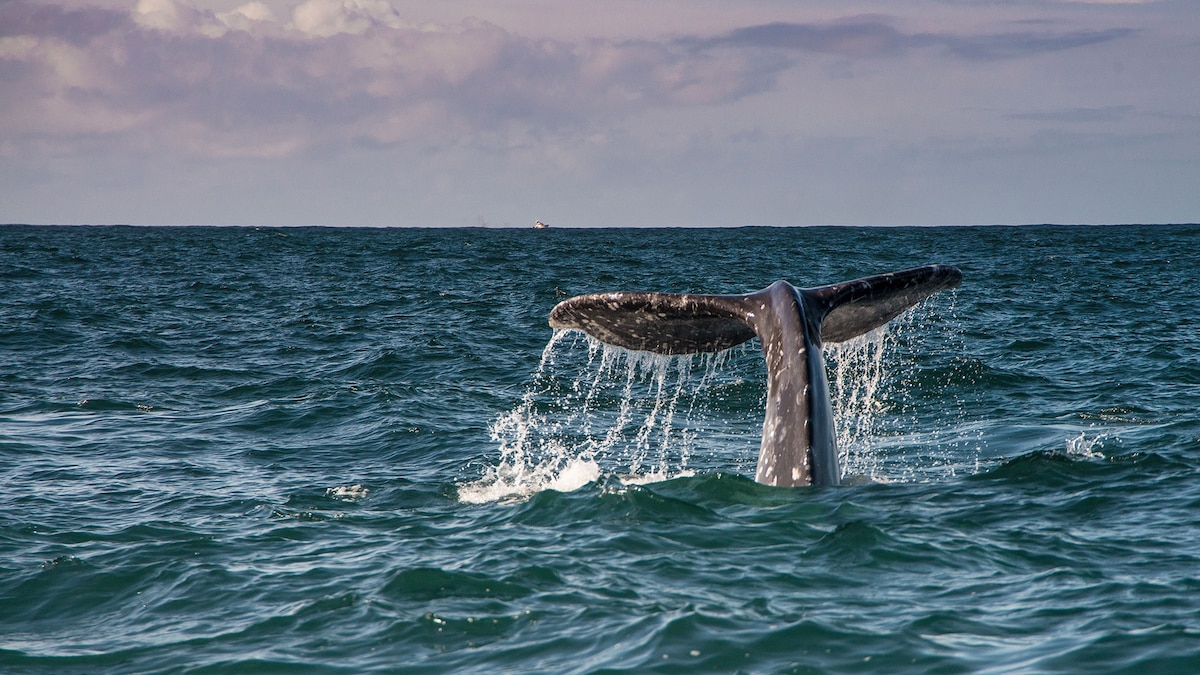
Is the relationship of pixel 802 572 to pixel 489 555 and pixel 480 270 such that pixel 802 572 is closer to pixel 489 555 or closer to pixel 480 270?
pixel 489 555

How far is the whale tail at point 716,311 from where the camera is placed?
1038 cm

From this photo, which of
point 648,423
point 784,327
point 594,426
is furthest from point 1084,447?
point 594,426

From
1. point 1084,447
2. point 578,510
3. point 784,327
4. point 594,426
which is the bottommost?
Result: point 594,426

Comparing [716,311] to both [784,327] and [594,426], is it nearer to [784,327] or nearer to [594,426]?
[784,327]

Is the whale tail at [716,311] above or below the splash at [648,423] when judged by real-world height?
above

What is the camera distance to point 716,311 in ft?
34.6

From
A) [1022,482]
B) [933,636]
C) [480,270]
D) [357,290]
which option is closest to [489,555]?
[933,636]

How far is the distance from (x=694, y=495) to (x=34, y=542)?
5.71 m

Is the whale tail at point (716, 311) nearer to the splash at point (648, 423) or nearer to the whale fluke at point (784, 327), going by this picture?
the whale fluke at point (784, 327)

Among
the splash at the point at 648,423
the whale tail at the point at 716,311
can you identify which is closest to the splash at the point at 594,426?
the splash at the point at 648,423

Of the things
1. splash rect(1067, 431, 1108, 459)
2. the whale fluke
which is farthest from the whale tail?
splash rect(1067, 431, 1108, 459)

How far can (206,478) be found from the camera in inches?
510

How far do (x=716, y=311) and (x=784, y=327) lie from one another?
0.65 meters

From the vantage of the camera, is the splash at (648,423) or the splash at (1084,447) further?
the splash at (648,423)
